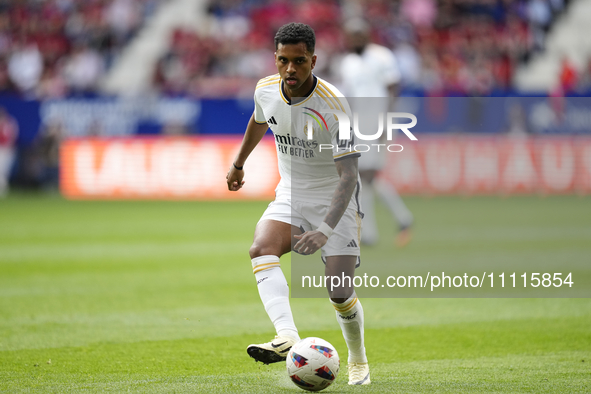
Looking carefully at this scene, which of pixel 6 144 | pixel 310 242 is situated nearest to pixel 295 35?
pixel 310 242

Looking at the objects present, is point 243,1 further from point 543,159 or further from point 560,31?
point 543,159

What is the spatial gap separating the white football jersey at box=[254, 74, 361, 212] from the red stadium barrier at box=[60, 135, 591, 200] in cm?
1084

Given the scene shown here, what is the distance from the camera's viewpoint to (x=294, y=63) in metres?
4.53

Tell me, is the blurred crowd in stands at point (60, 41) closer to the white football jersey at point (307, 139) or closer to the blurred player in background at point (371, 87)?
the blurred player in background at point (371, 87)

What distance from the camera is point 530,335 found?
624cm

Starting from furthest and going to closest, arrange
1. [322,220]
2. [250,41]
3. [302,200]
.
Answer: [250,41]
[302,200]
[322,220]

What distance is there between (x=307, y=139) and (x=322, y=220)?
0.49 m

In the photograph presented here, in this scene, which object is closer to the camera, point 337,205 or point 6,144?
point 337,205

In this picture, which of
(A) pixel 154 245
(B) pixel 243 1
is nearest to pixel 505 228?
(A) pixel 154 245

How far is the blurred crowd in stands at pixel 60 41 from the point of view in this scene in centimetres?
2291

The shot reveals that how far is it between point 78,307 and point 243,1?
18157 millimetres

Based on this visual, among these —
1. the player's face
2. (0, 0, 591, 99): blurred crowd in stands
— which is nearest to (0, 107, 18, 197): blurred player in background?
(0, 0, 591, 99): blurred crowd in stands

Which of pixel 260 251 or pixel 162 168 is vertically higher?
pixel 260 251

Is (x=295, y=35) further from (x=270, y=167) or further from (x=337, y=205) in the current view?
(x=270, y=167)
